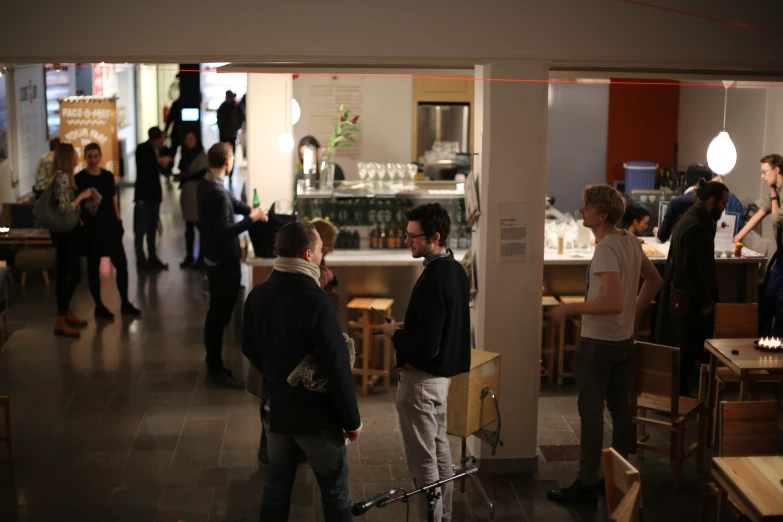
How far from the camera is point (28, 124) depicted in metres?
13.5

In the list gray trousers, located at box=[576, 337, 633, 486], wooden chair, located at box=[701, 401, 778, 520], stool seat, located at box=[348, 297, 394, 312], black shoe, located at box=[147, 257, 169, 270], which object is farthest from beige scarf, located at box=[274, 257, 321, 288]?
black shoe, located at box=[147, 257, 169, 270]

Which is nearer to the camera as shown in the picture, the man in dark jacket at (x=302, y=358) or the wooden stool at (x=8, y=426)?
the man in dark jacket at (x=302, y=358)

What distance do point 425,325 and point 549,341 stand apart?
11.4ft

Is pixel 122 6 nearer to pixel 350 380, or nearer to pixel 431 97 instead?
pixel 350 380

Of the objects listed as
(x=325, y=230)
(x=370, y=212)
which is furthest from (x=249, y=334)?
(x=370, y=212)

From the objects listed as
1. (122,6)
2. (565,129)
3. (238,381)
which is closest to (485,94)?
(122,6)

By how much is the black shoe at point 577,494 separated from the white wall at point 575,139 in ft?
24.8

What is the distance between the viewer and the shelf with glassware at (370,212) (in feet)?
24.6

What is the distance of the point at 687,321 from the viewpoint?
22.2 feet

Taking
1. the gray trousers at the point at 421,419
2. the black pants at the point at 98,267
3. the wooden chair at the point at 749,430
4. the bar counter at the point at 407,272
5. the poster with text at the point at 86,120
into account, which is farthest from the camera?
the poster with text at the point at 86,120

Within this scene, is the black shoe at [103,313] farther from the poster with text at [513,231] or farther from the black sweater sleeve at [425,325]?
the black sweater sleeve at [425,325]

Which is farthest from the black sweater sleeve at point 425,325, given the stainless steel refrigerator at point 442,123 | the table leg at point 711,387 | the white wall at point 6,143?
the white wall at point 6,143

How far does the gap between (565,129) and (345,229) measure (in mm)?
5793

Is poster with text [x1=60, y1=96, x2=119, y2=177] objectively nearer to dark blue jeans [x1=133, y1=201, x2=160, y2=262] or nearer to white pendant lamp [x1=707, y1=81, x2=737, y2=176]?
dark blue jeans [x1=133, y1=201, x2=160, y2=262]
